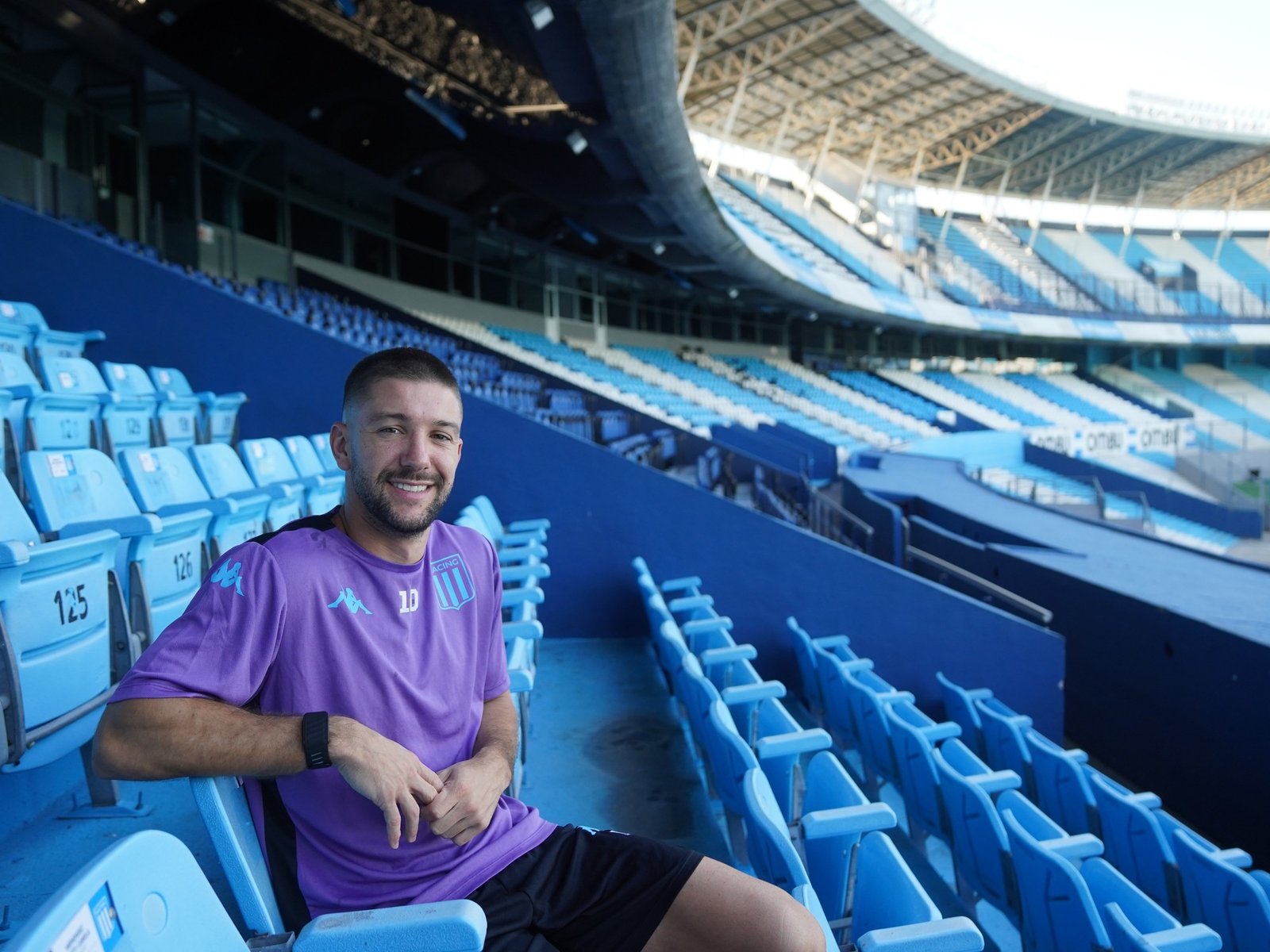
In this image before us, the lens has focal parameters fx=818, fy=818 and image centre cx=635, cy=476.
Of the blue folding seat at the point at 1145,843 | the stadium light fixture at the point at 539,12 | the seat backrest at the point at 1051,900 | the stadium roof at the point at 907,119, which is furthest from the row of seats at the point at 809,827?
the stadium roof at the point at 907,119

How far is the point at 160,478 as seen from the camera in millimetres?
2904

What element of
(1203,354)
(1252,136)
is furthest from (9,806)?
(1203,354)

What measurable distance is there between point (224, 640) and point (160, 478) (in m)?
2.06

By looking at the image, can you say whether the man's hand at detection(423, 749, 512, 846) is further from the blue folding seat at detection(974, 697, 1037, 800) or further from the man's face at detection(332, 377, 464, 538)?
the blue folding seat at detection(974, 697, 1037, 800)

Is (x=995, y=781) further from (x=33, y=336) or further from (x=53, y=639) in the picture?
(x=33, y=336)

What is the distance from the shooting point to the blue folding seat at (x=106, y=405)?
3924mm

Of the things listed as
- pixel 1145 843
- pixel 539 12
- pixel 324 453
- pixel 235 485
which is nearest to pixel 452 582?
pixel 235 485

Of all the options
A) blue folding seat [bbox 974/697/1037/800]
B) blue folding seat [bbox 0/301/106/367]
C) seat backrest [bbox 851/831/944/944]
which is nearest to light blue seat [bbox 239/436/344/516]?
blue folding seat [bbox 0/301/106/367]

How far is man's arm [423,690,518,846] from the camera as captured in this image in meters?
1.23

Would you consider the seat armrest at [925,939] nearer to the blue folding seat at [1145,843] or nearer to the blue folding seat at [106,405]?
the blue folding seat at [1145,843]

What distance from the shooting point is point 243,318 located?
5.23m

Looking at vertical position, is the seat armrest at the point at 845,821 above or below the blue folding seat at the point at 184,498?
below

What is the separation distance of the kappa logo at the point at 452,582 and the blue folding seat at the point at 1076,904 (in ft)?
5.68

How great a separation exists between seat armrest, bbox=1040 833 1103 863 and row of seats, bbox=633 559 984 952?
640 mm
